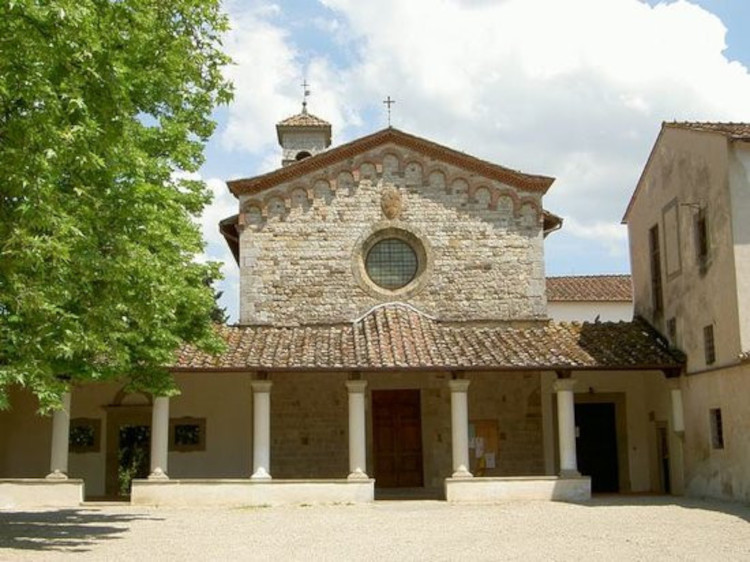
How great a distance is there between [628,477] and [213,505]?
31.8 ft

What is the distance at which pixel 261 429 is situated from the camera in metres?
17.9

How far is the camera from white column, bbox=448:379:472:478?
17.9 metres

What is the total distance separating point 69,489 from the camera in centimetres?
1725

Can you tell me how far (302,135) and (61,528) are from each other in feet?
72.3

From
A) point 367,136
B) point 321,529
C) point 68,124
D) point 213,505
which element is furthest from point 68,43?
point 367,136

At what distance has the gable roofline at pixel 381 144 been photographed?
2050 cm

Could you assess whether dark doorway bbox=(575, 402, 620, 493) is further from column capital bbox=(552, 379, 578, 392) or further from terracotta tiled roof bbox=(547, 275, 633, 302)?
terracotta tiled roof bbox=(547, 275, 633, 302)

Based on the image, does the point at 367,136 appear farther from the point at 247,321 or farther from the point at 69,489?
the point at 69,489

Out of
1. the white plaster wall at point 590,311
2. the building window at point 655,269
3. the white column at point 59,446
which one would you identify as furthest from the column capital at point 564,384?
the white plaster wall at point 590,311

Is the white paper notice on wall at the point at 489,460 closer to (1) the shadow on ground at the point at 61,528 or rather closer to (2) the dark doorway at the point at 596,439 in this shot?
(2) the dark doorway at the point at 596,439

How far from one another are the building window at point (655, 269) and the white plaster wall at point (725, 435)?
2419 mm

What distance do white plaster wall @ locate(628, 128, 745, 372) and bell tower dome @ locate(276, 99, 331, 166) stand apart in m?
14.6

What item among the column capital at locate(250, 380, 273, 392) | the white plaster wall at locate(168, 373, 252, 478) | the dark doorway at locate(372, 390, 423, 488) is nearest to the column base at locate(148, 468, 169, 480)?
the white plaster wall at locate(168, 373, 252, 478)

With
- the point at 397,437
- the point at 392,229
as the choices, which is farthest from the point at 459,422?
the point at 392,229
